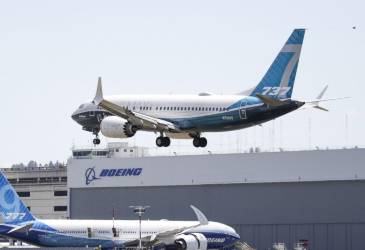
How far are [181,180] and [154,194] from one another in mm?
4705

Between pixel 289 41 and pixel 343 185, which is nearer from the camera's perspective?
pixel 289 41

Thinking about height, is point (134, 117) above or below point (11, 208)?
above

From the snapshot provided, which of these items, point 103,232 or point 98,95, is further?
point 103,232

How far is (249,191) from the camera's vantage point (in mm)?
141250

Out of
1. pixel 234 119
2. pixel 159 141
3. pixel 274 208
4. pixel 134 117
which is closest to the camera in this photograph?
pixel 234 119

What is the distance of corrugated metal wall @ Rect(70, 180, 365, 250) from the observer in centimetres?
13288

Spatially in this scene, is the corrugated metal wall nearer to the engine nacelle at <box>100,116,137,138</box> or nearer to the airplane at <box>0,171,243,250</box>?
the airplane at <box>0,171,243,250</box>

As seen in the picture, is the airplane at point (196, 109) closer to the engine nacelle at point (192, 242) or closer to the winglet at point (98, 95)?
the winglet at point (98, 95)

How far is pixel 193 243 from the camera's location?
367 ft

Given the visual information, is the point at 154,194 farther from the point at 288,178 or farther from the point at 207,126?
the point at 207,126

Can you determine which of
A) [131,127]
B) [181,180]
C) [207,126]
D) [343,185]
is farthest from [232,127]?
[181,180]

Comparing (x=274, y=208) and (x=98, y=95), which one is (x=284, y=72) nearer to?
(x=98, y=95)

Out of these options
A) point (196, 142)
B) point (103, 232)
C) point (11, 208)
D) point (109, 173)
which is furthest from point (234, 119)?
point (109, 173)

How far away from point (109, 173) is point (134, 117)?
153 feet
